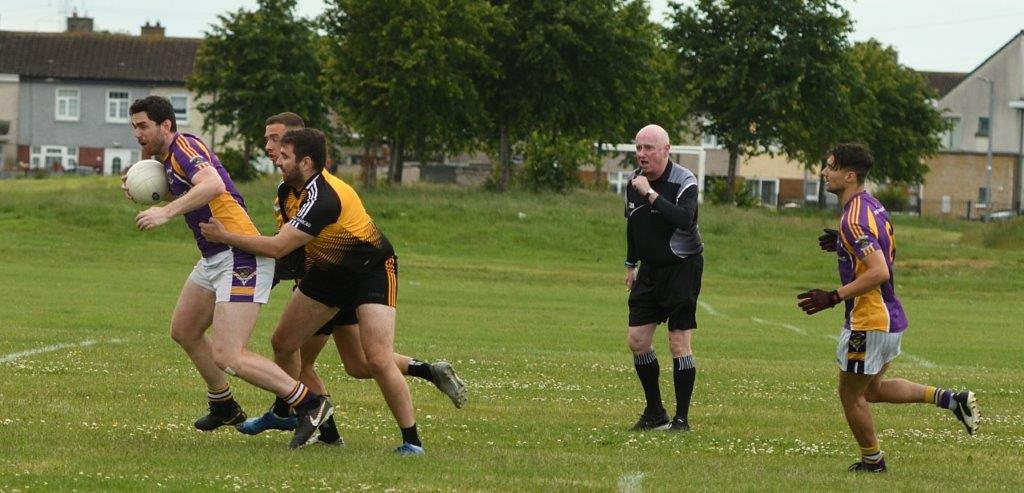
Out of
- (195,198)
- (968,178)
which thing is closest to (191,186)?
(195,198)

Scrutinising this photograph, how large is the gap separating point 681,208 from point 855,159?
7.17 ft

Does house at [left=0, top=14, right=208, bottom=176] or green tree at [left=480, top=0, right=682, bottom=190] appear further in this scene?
house at [left=0, top=14, right=208, bottom=176]

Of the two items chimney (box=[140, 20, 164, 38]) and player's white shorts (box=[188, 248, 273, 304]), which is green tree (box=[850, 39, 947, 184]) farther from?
player's white shorts (box=[188, 248, 273, 304])

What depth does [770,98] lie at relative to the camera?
201 feet

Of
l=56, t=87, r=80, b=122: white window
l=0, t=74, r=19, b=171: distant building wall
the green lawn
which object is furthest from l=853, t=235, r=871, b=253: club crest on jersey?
l=56, t=87, r=80, b=122: white window

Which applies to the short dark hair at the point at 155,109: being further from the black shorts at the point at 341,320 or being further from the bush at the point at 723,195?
the bush at the point at 723,195

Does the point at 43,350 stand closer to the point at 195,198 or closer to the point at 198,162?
the point at 198,162

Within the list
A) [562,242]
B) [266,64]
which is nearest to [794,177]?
[266,64]

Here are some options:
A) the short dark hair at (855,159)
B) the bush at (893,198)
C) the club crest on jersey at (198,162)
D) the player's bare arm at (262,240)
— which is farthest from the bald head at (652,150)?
the bush at (893,198)

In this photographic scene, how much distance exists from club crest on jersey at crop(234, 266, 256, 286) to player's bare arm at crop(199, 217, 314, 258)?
18cm

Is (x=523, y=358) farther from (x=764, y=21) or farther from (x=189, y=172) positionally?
(x=764, y=21)

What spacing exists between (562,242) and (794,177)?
65148mm

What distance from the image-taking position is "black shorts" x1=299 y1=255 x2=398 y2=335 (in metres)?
9.68

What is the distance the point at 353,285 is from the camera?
971 cm
